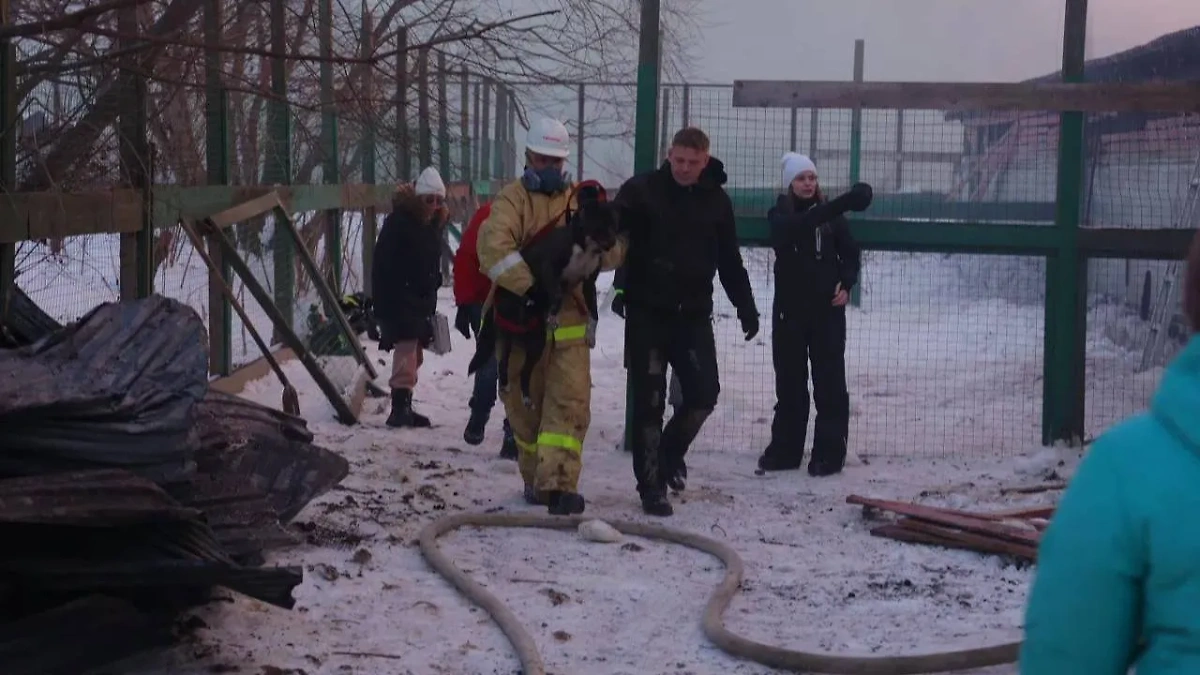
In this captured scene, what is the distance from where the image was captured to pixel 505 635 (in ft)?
16.9

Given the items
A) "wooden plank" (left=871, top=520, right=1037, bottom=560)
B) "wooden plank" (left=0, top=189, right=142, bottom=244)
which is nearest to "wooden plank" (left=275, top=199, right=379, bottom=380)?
"wooden plank" (left=0, top=189, right=142, bottom=244)

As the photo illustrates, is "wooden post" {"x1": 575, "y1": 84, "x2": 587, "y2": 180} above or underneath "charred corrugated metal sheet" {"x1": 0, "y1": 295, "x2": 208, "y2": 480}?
above

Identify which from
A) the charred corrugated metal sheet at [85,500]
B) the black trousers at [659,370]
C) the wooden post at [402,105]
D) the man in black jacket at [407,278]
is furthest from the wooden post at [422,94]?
the charred corrugated metal sheet at [85,500]

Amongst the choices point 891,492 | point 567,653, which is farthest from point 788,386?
point 567,653

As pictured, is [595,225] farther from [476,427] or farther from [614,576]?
[476,427]

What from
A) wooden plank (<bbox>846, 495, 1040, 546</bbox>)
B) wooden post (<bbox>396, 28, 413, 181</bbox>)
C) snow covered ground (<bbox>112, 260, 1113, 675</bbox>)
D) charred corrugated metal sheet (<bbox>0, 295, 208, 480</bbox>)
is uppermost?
wooden post (<bbox>396, 28, 413, 181</bbox>)

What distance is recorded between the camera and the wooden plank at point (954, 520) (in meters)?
6.35

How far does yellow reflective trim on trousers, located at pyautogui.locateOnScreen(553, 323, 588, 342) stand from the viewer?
273 inches

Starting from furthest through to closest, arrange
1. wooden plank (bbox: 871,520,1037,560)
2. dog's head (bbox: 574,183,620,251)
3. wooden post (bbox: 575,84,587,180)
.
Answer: wooden post (bbox: 575,84,587,180)
dog's head (bbox: 574,183,620,251)
wooden plank (bbox: 871,520,1037,560)

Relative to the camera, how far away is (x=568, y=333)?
22.8 ft

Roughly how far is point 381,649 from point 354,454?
3.46 metres

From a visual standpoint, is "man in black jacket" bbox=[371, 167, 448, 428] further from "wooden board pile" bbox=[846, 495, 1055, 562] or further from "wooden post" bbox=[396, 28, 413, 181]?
"wooden board pile" bbox=[846, 495, 1055, 562]

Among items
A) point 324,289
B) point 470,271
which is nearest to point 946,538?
point 470,271

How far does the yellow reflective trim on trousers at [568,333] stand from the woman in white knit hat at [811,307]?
175 centimetres
